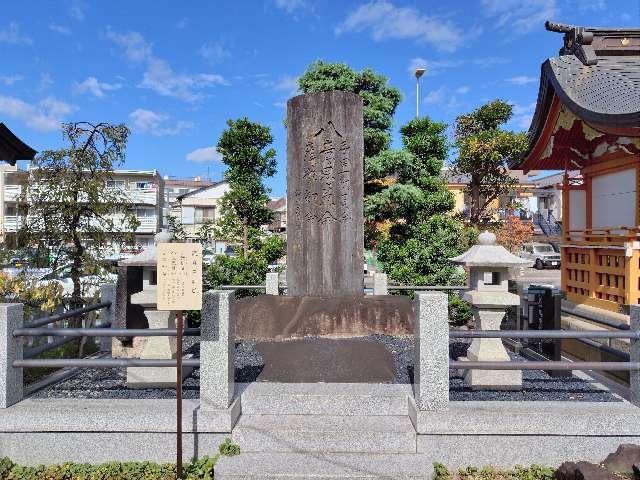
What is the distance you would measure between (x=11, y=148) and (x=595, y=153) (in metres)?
11.6

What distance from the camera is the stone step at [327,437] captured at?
157 inches

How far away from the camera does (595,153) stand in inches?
356

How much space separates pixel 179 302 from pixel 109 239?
4183mm

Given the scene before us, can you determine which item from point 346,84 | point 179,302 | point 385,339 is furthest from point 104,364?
point 346,84

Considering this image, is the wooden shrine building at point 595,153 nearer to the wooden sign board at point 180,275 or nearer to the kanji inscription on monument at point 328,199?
the kanji inscription on monument at point 328,199

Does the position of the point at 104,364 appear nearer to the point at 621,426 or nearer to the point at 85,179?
the point at 85,179

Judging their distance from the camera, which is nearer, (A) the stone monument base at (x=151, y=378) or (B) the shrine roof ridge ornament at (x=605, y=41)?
(A) the stone monument base at (x=151, y=378)

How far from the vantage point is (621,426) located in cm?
399

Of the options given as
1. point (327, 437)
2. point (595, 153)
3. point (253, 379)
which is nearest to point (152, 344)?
point (253, 379)

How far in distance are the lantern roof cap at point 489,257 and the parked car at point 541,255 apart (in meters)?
30.4

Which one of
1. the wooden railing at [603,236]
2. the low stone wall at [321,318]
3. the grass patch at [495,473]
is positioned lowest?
the grass patch at [495,473]

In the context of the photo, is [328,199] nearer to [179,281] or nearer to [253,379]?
[253,379]

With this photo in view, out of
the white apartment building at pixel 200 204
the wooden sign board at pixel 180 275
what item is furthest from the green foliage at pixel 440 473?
the white apartment building at pixel 200 204

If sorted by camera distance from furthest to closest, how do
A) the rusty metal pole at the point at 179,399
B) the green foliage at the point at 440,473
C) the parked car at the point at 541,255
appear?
the parked car at the point at 541,255, the green foliage at the point at 440,473, the rusty metal pole at the point at 179,399
